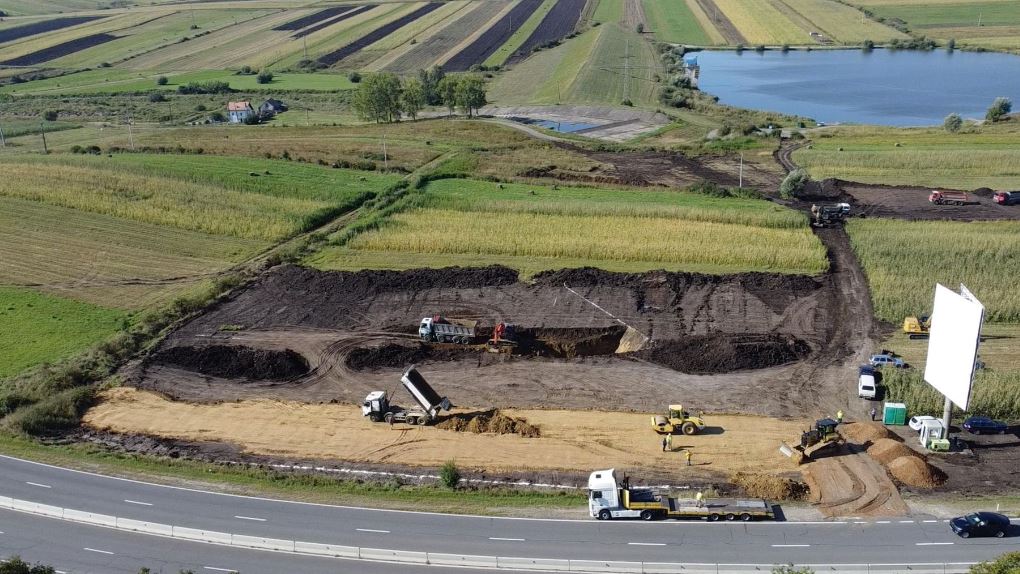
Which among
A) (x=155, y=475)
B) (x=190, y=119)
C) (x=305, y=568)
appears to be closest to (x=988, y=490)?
(x=305, y=568)

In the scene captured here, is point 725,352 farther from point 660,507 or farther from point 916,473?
point 660,507

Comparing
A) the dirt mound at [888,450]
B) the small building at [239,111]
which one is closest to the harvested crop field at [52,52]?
the small building at [239,111]

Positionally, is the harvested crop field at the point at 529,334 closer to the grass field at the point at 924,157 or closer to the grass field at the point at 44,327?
the grass field at the point at 44,327

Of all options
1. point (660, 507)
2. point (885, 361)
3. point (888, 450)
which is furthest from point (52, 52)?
point (888, 450)

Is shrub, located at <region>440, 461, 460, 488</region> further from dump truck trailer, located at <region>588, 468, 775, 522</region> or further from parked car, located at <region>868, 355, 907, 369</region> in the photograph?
parked car, located at <region>868, 355, 907, 369</region>

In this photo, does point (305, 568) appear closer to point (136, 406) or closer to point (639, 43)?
point (136, 406)

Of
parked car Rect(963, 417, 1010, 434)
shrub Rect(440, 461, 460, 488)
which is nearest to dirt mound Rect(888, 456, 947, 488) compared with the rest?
parked car Rect(963, 417, 1010, 434)
